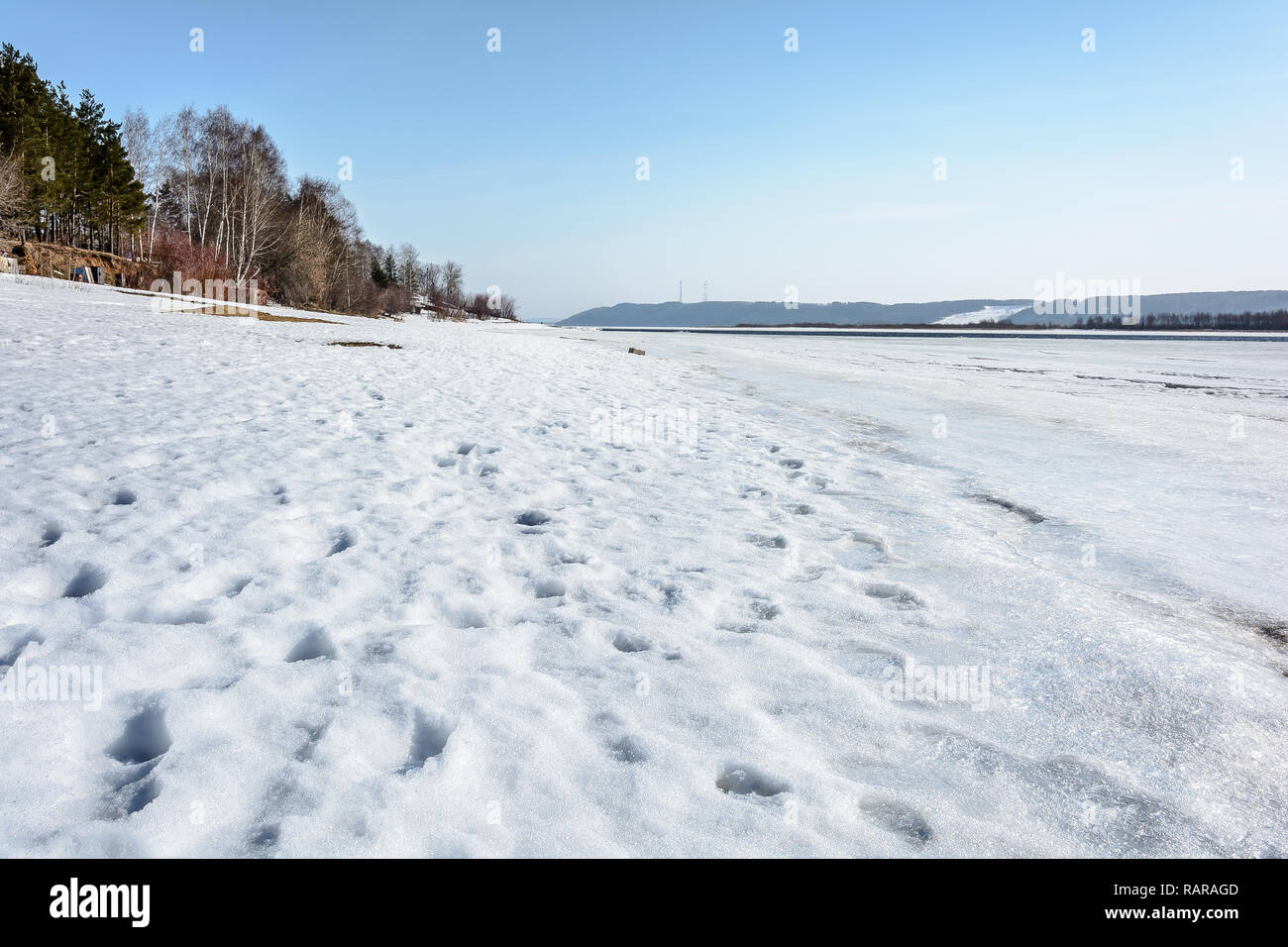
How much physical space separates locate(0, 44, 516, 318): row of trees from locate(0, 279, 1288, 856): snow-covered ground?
1469 inches

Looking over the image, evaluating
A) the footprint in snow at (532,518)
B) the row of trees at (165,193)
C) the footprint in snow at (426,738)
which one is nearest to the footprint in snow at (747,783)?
the footprint in snow at (426,738)

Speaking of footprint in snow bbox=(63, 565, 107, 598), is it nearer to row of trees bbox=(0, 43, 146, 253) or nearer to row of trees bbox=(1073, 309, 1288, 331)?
row of trees bbox=(0, 43, 146, 253)

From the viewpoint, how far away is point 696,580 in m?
3.56

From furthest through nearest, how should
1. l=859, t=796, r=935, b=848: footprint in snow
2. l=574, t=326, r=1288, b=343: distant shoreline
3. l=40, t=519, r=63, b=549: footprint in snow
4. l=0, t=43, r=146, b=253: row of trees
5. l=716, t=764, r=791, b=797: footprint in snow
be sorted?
1. l=574, t=326, r=1288, b=343: distant shoreline
2. l=0, t=43, r=146, b=253: row of trees
3. l=40, t=519, r=63, b=549: footprint in snow
4. l=716, t=764, r=791, b=797: footprint in snow
5. l=859, t=796, r=935, b=848: footprint in snow

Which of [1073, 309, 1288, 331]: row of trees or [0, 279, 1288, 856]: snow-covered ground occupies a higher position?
[1073, 309, 1288, 331]: row of trees

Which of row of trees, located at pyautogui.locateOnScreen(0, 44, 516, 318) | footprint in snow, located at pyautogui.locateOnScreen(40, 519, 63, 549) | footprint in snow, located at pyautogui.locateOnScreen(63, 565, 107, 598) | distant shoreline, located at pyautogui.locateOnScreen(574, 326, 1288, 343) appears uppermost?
row of trees, located at pyautogui.locateOnScreen(0, 44, 516, 318)

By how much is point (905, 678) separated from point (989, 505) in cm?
306

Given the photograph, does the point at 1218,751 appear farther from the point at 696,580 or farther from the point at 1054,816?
the point at 696,580

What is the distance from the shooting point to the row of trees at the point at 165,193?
39.4 meters

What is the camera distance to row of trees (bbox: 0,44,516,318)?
39438 mm

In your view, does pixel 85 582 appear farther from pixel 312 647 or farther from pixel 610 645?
pixel 610 645

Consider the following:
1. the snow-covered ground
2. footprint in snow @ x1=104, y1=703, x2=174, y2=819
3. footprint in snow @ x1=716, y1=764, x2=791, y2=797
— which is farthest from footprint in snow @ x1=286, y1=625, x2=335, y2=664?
footprint in snow @ x1=716, y1=764, x2=791, y2=797

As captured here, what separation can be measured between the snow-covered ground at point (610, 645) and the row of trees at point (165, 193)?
3731 cm

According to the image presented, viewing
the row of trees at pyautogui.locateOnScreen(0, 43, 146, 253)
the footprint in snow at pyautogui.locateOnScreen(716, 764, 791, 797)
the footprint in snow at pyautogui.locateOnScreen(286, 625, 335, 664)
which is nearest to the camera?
the footprint in snow at pyautogui.locateOnScreen(716, 764, 791, 797)
